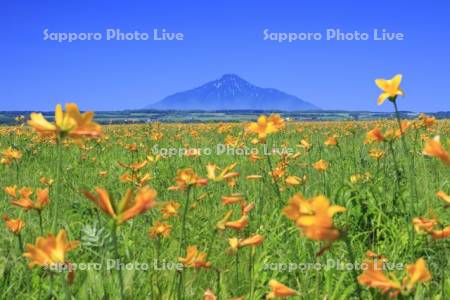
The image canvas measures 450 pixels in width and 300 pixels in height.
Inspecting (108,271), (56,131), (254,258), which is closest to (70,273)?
(56,131)

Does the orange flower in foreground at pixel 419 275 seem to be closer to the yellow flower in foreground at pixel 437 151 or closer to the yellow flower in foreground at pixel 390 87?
the yellow flower in foreground at pixel 437 151

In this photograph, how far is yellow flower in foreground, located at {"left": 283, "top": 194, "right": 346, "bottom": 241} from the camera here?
900 millimetres

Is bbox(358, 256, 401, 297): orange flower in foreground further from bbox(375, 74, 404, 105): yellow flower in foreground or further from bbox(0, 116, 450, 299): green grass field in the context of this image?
bbox(375, 74, 404, 105): yellow flower in foreground

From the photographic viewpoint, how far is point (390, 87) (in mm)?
1787

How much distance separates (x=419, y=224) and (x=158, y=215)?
2.12 metres

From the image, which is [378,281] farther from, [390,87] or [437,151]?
[390,87]

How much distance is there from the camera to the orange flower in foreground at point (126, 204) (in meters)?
1.02

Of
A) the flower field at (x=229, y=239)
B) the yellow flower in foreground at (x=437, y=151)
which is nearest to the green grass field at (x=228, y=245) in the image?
the flower field at (x=229, y=239)

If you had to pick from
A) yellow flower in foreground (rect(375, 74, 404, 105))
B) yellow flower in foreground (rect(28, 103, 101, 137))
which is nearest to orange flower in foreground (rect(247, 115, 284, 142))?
yellow flower in foreground (rect(375, 74, 404, 105))

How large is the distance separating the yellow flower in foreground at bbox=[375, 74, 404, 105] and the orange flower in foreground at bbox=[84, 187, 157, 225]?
1062 millimetres

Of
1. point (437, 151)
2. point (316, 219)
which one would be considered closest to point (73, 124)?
point (316, 219)

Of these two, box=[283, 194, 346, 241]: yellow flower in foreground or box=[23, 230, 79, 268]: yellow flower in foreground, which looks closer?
box=[283, 194, 346, 241]: yellow flower in foreground

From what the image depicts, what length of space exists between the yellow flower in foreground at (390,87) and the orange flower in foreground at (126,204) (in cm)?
106

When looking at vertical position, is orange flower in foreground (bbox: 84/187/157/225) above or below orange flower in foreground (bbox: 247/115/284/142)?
below
